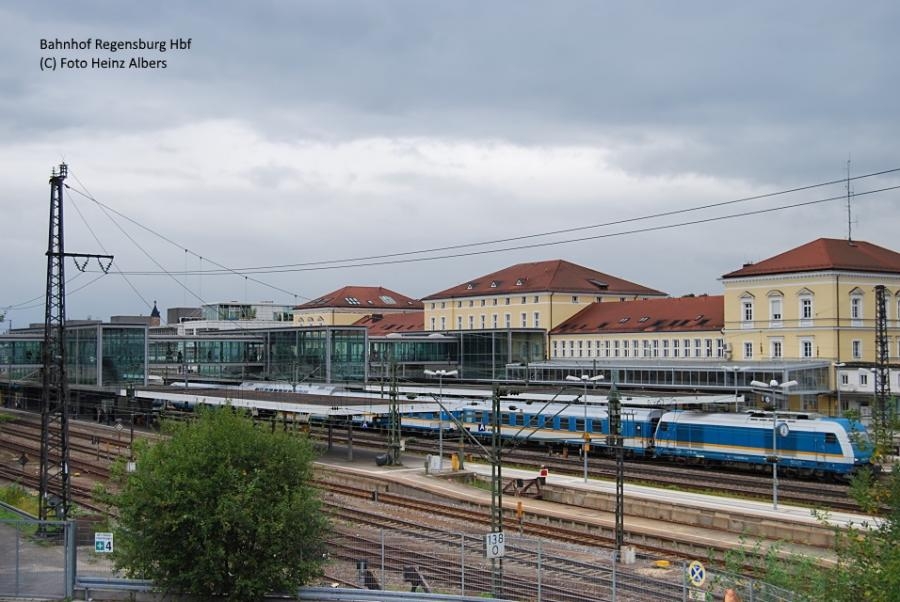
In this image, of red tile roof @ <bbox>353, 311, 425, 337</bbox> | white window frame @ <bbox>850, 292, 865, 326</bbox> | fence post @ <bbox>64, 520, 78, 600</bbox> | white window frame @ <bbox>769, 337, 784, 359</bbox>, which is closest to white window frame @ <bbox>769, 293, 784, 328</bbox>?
white window frame @ <bbox>769, 337, 784, 359</bbox>

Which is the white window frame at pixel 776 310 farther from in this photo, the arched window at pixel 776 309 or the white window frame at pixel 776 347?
the white window frame at pixel 776 347

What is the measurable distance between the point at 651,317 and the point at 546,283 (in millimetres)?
13077

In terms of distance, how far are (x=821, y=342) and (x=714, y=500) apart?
31859 mm

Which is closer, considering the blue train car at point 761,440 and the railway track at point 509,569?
the railway track at point 509,569

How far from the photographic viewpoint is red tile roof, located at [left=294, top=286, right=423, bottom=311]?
12488cm

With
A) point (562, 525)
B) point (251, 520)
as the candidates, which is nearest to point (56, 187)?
point (251, 520)

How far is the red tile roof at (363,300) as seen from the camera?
125 metres

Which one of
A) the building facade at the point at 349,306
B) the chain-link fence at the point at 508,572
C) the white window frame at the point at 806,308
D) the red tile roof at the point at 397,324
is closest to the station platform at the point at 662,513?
the chain-link fence at the point at 508,572

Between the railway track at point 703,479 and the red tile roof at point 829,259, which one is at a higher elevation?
the red tile roof at point 829,259

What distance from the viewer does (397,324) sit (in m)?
112

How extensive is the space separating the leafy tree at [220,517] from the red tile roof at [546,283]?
226 ft

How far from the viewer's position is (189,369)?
9219 centimetres

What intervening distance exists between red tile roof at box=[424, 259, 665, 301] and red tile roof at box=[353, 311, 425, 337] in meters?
6.17

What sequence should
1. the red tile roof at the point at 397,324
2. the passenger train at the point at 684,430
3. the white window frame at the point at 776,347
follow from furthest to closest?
the red tile roof at the point at 397,324 < the white window frame at the point at 776,347 < the passenger train at the point at 684,430
